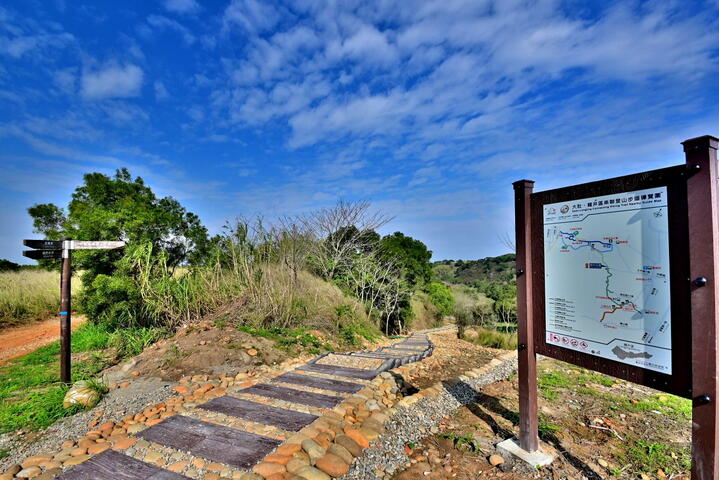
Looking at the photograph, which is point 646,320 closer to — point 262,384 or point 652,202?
point 652,202

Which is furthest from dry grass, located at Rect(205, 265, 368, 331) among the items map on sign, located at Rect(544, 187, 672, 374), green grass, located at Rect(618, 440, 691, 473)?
green grass, located at Rect(618, 440, 691, 473)

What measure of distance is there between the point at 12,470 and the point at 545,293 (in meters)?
4.04

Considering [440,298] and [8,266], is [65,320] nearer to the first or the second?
[440,298]

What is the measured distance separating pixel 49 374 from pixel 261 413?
3.57m

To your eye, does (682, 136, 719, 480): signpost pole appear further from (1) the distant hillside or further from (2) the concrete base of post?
(1) the distant hillside

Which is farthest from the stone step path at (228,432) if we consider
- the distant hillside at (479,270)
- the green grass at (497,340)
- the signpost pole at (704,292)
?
the distant hillside at (479,270)

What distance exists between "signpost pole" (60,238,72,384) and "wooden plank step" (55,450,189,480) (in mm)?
2349

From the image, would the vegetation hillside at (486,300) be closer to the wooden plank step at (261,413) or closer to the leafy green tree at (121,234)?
the wooden plank step at (261,413)

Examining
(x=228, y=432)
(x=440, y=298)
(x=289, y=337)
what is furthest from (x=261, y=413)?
(x=440, y=298)

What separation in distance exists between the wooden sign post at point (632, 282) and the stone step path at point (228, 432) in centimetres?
193

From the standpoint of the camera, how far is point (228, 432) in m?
2.78

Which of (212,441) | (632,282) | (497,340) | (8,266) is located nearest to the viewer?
(632,282)

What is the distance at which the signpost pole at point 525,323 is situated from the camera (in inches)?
104

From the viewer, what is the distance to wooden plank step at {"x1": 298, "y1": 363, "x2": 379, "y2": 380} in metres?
4.25
